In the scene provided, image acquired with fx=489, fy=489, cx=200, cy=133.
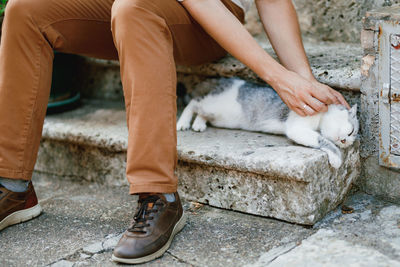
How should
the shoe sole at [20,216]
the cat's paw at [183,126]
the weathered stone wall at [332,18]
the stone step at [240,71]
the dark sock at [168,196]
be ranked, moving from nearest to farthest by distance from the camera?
the dark sock at [168,196] < the shoe sole at [20,216] < the stone step at [240,71] < the cat's paw at [183,126] < the weathered stone wall at [332,18]

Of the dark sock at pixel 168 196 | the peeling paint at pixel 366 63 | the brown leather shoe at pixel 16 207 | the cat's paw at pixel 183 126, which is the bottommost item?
the brown leather shoe at pixel 16 207

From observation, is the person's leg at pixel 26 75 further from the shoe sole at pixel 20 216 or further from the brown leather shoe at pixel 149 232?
the brown leather shoe at pixel 149 232

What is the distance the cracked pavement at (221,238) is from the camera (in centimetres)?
159

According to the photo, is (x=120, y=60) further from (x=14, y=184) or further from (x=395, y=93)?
(x=395, y=93)

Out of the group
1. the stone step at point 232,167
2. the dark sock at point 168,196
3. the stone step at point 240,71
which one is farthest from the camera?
the stone step at point 240,71

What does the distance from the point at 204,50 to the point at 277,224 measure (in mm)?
814

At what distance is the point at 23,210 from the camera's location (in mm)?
1944

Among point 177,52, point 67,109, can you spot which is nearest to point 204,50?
point 177,52

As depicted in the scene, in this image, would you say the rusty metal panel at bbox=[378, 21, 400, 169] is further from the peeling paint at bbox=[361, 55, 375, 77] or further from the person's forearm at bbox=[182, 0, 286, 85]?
the person's forearm at bbox=[182, 0, 286, 85]

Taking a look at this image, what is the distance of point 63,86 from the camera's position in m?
2.73

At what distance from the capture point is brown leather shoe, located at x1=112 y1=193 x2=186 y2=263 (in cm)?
160

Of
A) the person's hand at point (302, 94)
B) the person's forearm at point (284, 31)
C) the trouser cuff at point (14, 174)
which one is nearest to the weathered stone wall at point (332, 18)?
the person's forearm at point (284, 31)

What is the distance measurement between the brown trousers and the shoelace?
63mm

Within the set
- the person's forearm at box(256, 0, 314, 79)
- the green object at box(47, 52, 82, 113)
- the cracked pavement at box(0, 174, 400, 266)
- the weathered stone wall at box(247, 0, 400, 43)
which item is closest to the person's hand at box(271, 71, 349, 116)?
the person's forearm at box(256, 0, 314, 79)
